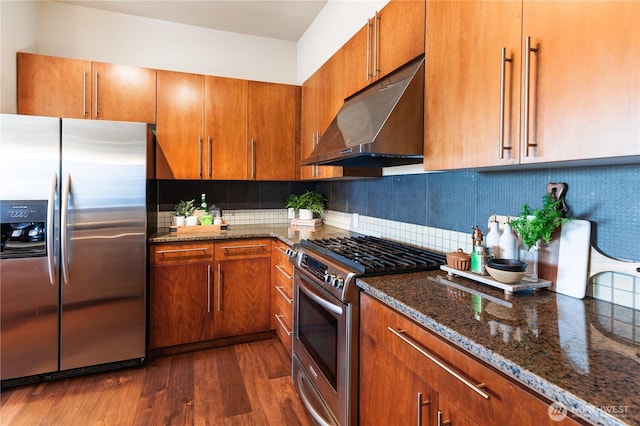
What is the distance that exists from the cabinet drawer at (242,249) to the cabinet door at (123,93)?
1196 millimetres

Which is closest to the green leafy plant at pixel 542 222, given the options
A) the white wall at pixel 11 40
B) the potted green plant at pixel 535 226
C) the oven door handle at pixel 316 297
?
the potted green plant at pixel 535 226

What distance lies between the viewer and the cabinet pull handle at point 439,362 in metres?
0.80

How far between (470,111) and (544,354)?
0.86 m

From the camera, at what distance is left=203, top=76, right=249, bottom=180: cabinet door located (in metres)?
2.89

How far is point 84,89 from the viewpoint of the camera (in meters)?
2.54

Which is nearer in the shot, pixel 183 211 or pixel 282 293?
pixel 282 293

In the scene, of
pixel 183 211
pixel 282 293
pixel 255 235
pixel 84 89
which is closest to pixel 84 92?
pixel 84 89

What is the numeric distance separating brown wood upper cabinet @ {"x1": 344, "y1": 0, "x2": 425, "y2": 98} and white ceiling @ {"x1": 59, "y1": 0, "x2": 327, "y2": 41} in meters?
1.09

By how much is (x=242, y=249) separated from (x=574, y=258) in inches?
86.7

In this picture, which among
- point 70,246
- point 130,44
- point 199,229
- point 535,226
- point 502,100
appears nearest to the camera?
point 502,100

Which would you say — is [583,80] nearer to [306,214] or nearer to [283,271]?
[283,271]

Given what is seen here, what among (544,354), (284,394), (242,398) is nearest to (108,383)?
(242,398)

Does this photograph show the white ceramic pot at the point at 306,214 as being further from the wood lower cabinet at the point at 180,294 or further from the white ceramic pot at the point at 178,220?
the white ceramic pot at the point at 178,220

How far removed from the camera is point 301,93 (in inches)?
124
